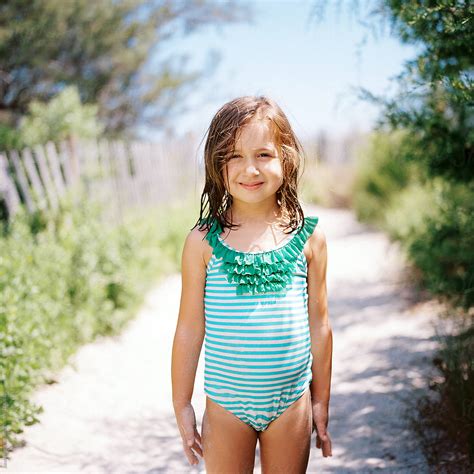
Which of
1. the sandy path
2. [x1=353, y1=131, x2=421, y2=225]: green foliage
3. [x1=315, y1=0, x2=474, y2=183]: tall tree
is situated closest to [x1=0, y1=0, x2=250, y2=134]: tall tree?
[x1=353, y1=131, x2=421, y2=225]: green foliage

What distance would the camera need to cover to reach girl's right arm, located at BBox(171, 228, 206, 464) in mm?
1739

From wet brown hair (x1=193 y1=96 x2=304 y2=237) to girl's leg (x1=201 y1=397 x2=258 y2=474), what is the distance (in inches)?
24.6

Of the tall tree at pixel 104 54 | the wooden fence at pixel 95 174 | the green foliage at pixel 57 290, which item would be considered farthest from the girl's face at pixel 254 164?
the tall tree at pixel 104 54

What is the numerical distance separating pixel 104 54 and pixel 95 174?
7.22 metres

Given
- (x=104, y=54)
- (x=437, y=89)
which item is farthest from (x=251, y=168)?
(x=104, y=54)

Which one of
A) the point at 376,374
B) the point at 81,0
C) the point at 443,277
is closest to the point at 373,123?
the point at 443,277

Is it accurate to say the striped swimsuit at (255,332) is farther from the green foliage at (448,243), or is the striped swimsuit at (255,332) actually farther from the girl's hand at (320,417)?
the green foliage at (448,243)

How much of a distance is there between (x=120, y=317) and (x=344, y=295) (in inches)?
101

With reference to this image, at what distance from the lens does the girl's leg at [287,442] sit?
1.66m

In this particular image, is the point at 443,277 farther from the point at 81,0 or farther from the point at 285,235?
the point at 81,0

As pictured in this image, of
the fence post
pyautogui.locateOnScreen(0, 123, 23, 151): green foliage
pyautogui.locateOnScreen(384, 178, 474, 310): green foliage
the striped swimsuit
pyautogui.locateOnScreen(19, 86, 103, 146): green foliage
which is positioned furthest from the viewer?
pyautogui.locateOnScreen(0, 123, 23, 151): green foliage

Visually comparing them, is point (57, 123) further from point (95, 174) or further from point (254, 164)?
point (254, 164)

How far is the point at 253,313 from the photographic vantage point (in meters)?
1.64

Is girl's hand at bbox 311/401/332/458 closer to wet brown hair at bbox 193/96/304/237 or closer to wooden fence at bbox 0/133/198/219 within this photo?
wet brown hair at bbox 193/96/304/237
